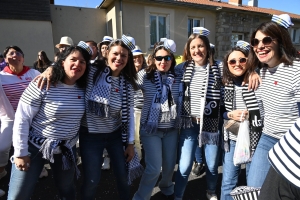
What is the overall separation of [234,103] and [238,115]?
150mm

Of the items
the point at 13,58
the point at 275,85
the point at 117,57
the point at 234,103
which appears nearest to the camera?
the point at 275,85

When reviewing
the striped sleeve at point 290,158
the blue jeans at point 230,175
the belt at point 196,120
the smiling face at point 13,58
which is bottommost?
the blue jeans at point 230,175

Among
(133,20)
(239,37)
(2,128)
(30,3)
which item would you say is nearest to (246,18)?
(239,37)

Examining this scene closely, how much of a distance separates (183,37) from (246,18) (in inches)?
169

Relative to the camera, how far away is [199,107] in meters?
2.35

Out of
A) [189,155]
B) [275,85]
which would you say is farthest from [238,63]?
[189,155]

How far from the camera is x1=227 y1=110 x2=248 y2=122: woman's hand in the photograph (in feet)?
6.66

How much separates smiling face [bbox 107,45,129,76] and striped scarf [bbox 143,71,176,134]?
433mm

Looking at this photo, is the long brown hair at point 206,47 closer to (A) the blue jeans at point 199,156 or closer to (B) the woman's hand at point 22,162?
(A) the blue jeans at point 199,156

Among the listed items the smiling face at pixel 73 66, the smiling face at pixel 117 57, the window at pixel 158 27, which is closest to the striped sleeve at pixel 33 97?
the smiling face at pixel 73 66

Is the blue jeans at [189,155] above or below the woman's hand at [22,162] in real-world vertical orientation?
below

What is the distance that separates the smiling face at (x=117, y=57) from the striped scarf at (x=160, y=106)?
43cm

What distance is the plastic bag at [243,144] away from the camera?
6.56ft

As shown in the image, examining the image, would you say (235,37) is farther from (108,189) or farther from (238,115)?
(108,189)
